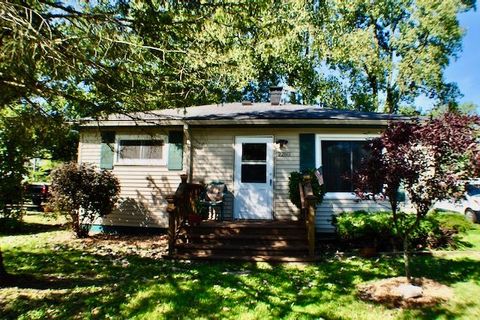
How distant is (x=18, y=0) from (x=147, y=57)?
2337mm

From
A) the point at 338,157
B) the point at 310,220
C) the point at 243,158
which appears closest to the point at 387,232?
the point at 310,220

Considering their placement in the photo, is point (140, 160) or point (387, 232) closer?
point (387, 232)

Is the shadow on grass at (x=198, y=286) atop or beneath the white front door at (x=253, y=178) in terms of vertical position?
beneath

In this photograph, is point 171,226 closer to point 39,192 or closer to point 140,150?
point 140,150

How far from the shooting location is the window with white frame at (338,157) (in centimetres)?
898

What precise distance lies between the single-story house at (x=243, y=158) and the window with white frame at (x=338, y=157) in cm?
3

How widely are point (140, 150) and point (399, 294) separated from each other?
789cm

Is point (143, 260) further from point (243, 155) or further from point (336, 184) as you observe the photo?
point (336, 184)

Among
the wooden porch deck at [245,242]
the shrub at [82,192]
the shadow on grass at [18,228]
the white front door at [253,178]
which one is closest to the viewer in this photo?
the wooden porch deck at [245,242]

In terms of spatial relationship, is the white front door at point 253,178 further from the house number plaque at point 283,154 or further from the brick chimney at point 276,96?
the brick chimney at point 276,96

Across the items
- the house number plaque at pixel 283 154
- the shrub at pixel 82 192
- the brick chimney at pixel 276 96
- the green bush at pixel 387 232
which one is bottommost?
the green bush at pixel 387 232

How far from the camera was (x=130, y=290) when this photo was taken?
4941 mm

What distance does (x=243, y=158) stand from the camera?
9.34 metres

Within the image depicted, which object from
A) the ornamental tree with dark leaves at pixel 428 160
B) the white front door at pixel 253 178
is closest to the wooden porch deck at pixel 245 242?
the white front door at pixel 253 178
